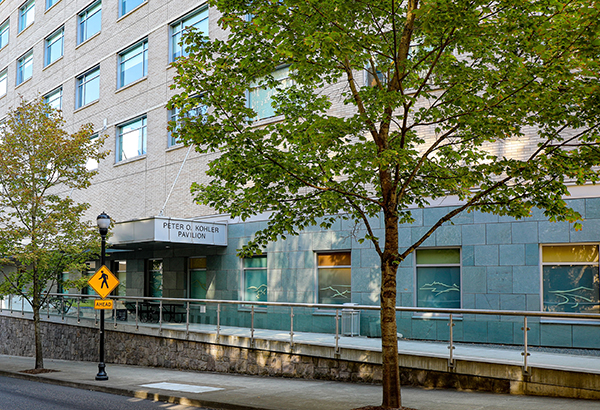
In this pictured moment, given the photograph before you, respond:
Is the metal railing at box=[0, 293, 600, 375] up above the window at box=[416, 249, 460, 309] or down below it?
below

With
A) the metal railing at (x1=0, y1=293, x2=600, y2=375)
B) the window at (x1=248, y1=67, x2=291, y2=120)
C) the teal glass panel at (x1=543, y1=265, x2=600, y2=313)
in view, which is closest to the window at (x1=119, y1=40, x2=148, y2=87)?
the window at (x1=248, y1=67, x2=291, y2=120)

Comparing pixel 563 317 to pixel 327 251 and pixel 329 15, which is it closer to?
pixel 329 15

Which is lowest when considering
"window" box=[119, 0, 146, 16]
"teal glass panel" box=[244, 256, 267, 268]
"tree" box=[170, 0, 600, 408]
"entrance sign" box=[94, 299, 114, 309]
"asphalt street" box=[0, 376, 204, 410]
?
"asphalt street" box=[0, 376, 204, 410]

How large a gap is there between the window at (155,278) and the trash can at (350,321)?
43.3 ft

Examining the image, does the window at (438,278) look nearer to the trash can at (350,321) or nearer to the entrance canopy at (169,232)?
the trash can at (350,321)

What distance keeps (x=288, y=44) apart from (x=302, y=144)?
5.36 ft

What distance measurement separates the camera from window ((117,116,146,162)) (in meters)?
26.5

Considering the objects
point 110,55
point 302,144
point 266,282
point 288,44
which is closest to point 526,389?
point 302,144

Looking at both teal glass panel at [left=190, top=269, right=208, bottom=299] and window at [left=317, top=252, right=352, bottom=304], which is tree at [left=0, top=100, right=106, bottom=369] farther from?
window at [left=317, top=252, right=352, bottom=304]

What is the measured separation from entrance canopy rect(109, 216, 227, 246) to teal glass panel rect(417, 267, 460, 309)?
26.0 feet

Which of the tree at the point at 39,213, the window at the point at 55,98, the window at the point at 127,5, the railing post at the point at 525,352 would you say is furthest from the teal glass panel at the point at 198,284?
the window at the point at 55,98

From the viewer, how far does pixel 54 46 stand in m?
34.9

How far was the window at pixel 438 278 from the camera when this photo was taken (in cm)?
1548

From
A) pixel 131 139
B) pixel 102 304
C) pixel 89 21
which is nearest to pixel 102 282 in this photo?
pixel 102 304
